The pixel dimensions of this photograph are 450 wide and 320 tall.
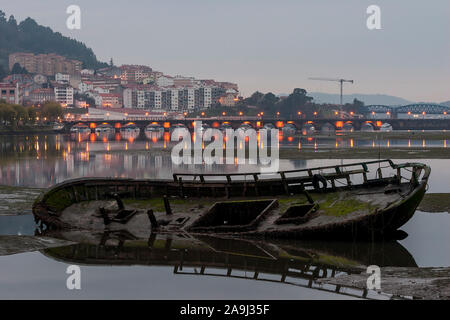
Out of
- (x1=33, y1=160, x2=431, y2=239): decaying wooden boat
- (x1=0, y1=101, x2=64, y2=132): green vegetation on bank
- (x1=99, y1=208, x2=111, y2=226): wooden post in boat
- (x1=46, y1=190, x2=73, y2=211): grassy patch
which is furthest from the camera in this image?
(x1=0, y1=101, x2=64, y2=132): green vegetation on bank

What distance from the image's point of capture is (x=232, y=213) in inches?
1141

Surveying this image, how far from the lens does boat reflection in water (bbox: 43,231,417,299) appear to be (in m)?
22.6

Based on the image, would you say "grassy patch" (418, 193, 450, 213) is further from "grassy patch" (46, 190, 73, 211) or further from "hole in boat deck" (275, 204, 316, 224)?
"grassy patch" (46, 190, 73, 211)

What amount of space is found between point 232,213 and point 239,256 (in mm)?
4242

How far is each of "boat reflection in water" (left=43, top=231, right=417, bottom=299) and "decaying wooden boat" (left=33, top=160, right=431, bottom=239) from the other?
616 mm

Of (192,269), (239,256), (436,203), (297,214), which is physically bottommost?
(192,269)

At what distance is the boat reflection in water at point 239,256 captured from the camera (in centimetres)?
2259

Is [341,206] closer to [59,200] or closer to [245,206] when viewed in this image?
[245,206]

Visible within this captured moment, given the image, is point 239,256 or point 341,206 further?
point 341,206

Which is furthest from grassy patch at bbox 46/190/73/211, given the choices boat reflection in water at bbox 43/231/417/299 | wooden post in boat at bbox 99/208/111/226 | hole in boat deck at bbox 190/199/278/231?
hole in boat deck at bbox 190/199/278/231

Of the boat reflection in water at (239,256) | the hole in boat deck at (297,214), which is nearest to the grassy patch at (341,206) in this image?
the hole in boat deck at (297,214)

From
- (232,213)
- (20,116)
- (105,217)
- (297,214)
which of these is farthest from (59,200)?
(20,116)

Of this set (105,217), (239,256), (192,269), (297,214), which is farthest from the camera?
(105,217)
